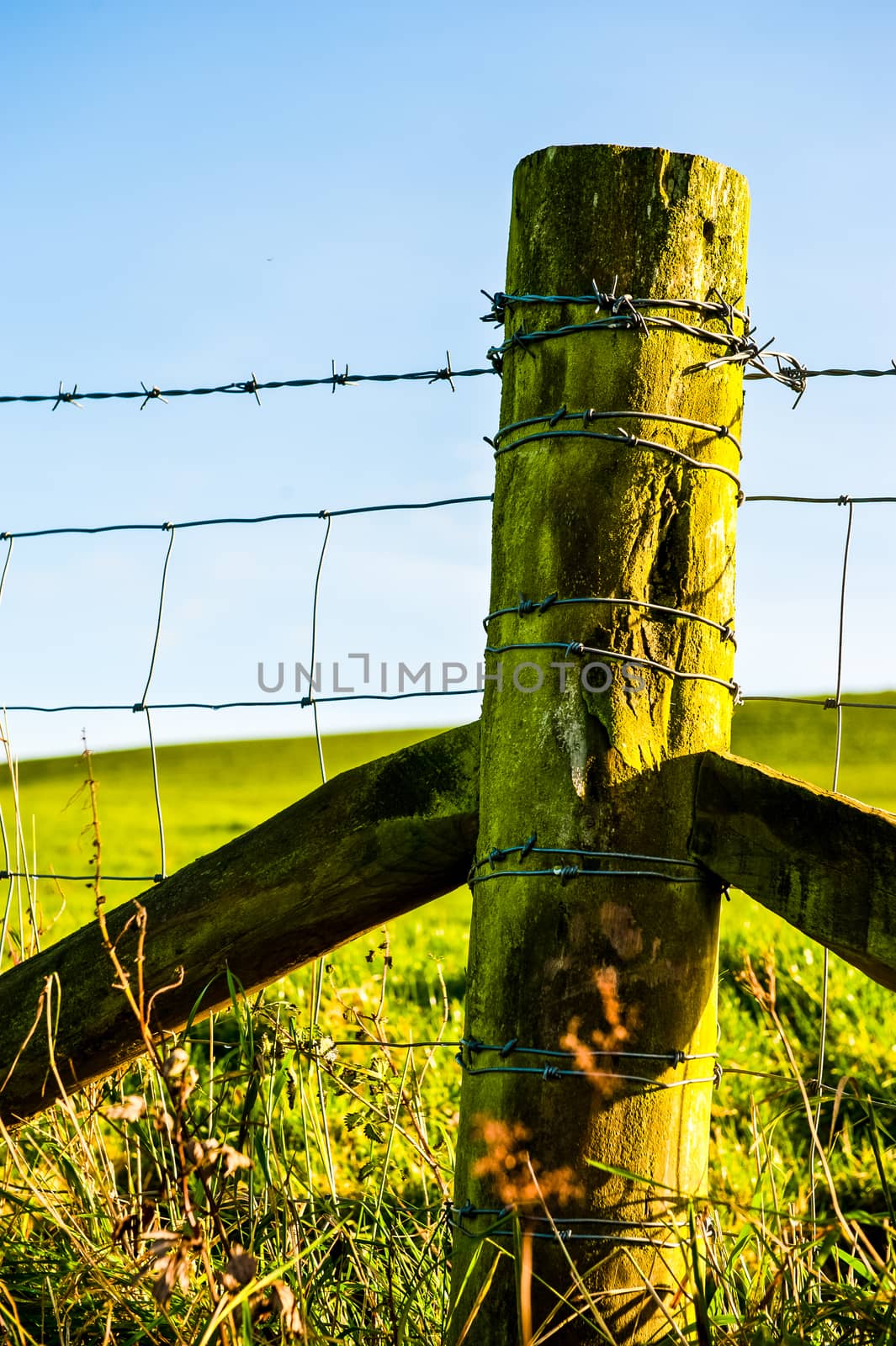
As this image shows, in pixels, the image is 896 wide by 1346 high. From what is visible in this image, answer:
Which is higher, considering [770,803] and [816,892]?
[770,803]

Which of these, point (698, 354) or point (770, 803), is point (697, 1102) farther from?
point (698, 354)

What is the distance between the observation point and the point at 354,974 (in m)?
6.12

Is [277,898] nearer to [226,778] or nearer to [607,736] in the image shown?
[607,736]

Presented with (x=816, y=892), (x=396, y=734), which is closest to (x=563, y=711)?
(x=816, y=892)

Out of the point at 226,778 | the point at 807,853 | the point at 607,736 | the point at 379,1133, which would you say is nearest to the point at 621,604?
the point at 607,736

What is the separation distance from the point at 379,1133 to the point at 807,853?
109 centimetres

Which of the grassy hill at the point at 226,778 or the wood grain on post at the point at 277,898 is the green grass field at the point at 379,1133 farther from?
the grassy hill at the point at 226,778

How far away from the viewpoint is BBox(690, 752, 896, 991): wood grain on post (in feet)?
5.38

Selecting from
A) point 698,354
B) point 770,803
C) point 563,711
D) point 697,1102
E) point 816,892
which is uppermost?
point 698,354

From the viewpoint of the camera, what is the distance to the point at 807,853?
169 cm

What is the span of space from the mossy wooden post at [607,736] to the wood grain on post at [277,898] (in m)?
0.13

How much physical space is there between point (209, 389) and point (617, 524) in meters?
1.26

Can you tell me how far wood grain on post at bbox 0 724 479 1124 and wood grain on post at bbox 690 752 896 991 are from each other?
410 millimetres

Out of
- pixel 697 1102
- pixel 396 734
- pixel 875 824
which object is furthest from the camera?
pixel 396 734
